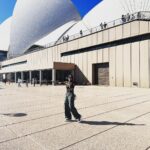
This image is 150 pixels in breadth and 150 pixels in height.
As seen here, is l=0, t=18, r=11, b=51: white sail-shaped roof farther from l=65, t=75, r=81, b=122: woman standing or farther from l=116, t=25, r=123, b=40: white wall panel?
l=65, t=75, r=81, b=122: woman standing

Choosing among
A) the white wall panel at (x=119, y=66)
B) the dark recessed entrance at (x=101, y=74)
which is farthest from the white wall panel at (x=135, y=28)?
the dark recessed entrance at (x=101, y=74)

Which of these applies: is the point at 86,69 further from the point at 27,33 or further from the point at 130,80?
the point at 27,33

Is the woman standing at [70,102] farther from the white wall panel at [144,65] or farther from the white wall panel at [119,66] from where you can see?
the white wall panel at [119,66]

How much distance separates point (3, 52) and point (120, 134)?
82.2 m

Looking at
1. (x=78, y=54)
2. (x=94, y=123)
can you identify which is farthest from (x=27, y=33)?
(x=94, y=123)

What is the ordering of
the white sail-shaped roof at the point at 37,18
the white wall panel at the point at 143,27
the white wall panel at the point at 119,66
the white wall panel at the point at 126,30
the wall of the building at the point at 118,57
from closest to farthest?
the white wall panel at the point at 143,27, the wall of the building at the point at 118,57, the white wall panel at the point at 126,30, the white wall panel at the point at 119,66, the white sail-shaped roof at the point at 37,18

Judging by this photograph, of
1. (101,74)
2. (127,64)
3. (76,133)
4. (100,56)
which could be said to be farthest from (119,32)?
(76,133)

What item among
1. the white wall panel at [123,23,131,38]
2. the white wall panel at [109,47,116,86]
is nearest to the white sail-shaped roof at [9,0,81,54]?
the white wall panel at [109,47,116,86]

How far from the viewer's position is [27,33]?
6272cm

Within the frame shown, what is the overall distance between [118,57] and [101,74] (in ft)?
15.1

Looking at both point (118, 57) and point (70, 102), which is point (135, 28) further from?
point (70, 102)

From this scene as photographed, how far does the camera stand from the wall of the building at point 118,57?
25.0 meters

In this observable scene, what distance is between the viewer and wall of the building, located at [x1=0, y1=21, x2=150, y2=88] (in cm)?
2502

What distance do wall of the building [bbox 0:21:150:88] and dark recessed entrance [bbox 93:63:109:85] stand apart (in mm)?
705
